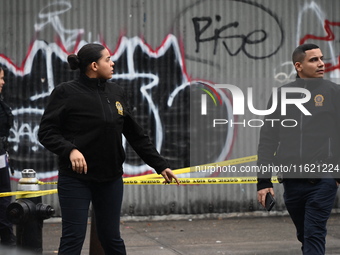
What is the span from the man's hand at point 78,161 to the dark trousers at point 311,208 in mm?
1680

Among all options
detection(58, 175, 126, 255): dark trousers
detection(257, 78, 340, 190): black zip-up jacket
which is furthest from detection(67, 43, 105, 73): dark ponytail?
detection(257, 78, 340, 190): black zip-up jacket

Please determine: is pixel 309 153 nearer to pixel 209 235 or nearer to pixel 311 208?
pixel 311 208

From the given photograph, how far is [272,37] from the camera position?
34.1 feet

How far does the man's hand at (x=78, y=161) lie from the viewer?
17.8 feet

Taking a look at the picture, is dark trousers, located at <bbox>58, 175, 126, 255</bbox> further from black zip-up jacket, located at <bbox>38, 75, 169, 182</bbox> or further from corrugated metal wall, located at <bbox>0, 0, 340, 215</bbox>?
corrugated metal wall, located at <bbox>0, 0, 340, 215</bbox>

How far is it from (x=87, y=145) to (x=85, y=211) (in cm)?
49

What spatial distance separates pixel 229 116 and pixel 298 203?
4.39m

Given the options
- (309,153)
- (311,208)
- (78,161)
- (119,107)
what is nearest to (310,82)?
(309,153)

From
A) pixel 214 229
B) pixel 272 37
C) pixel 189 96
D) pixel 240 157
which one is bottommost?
pixel 214 229

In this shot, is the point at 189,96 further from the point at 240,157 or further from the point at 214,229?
the point at 214,229

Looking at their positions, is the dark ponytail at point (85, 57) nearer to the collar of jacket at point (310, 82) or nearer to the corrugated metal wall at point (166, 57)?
the collar of jacket at point (310, 82)

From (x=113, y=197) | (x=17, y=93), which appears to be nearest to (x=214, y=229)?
(x=17, y=93)

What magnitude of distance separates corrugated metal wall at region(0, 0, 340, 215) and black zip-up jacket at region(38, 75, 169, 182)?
434cm

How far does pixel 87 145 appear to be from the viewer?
18.5ft
